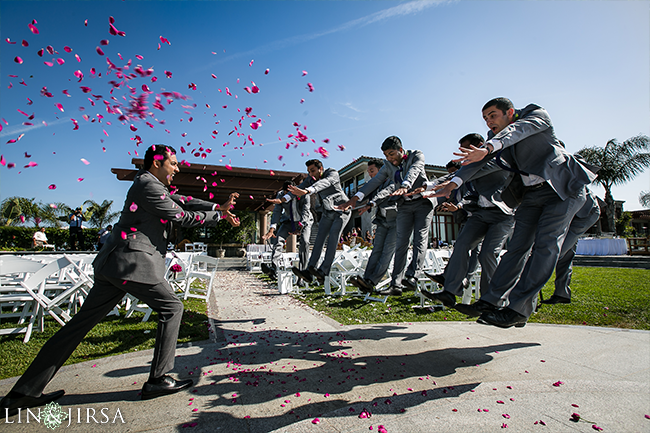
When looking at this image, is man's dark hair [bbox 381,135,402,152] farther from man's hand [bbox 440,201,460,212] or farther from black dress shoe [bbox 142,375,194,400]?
black dress shoe [bbox 142,375,194,400]

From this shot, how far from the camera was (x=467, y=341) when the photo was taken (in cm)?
390

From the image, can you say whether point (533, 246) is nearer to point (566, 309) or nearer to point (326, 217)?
point (326, 217)

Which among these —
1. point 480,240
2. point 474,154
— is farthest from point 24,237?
point 474,154

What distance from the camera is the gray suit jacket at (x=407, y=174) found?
4202mm

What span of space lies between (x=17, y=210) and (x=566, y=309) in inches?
1449

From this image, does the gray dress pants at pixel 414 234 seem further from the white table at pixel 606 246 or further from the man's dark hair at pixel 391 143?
the white table at pixel 606 246

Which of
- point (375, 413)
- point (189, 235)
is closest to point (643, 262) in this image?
point (375, 413)

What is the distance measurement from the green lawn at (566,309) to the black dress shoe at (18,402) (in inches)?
144

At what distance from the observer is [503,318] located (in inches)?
106

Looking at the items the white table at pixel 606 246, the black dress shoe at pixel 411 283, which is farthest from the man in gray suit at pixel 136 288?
the white table at pixel 606 246

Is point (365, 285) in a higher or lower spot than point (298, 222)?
lower

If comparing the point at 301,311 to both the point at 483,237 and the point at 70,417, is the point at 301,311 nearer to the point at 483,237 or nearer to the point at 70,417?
the point at 483,237

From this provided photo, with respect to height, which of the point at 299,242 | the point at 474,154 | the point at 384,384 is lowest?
the point at 384,384

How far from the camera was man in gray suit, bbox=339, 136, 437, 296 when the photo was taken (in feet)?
14.8
